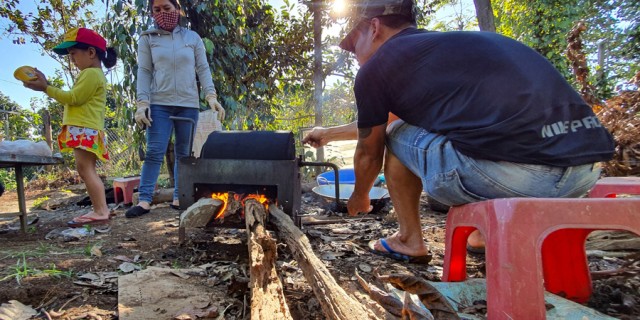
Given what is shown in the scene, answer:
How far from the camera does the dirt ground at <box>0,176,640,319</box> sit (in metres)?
1.63

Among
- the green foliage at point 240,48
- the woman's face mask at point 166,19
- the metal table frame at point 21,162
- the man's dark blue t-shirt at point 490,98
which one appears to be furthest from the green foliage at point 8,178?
the man's dark blue t-shirt at point 490,98

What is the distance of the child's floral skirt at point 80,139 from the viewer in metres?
3.35

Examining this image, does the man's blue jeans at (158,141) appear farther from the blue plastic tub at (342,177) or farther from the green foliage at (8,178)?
the green foliage at (8,178)

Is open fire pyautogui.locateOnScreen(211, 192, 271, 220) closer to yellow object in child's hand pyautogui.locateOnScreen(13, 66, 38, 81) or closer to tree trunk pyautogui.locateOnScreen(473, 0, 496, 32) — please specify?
yellow object in child's hand pyautogui.locateOnScreen(13, 66, 38, 81)

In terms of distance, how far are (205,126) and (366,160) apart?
92.8 inches

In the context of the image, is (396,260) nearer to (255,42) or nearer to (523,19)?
(255,42)

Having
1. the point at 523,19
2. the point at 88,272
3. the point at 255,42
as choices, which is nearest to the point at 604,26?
the point at 523,19

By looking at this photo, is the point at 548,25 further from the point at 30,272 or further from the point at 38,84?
the point at 30,272

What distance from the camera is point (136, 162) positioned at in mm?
10781

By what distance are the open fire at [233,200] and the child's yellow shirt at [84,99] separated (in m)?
1.63

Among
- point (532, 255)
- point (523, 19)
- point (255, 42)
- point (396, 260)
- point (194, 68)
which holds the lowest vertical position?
point (396, 260)

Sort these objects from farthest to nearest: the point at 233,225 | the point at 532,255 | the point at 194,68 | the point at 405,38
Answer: the point at 194,68 < the point at 233,225 < the point at 405,38 < the point at 532,255

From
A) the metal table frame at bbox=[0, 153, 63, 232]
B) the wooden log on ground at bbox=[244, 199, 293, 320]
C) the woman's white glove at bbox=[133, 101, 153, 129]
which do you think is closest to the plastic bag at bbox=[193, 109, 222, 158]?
the woman's white glove at bbox=[133, 101, 153, 129]

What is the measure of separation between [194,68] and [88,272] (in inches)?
97.7
